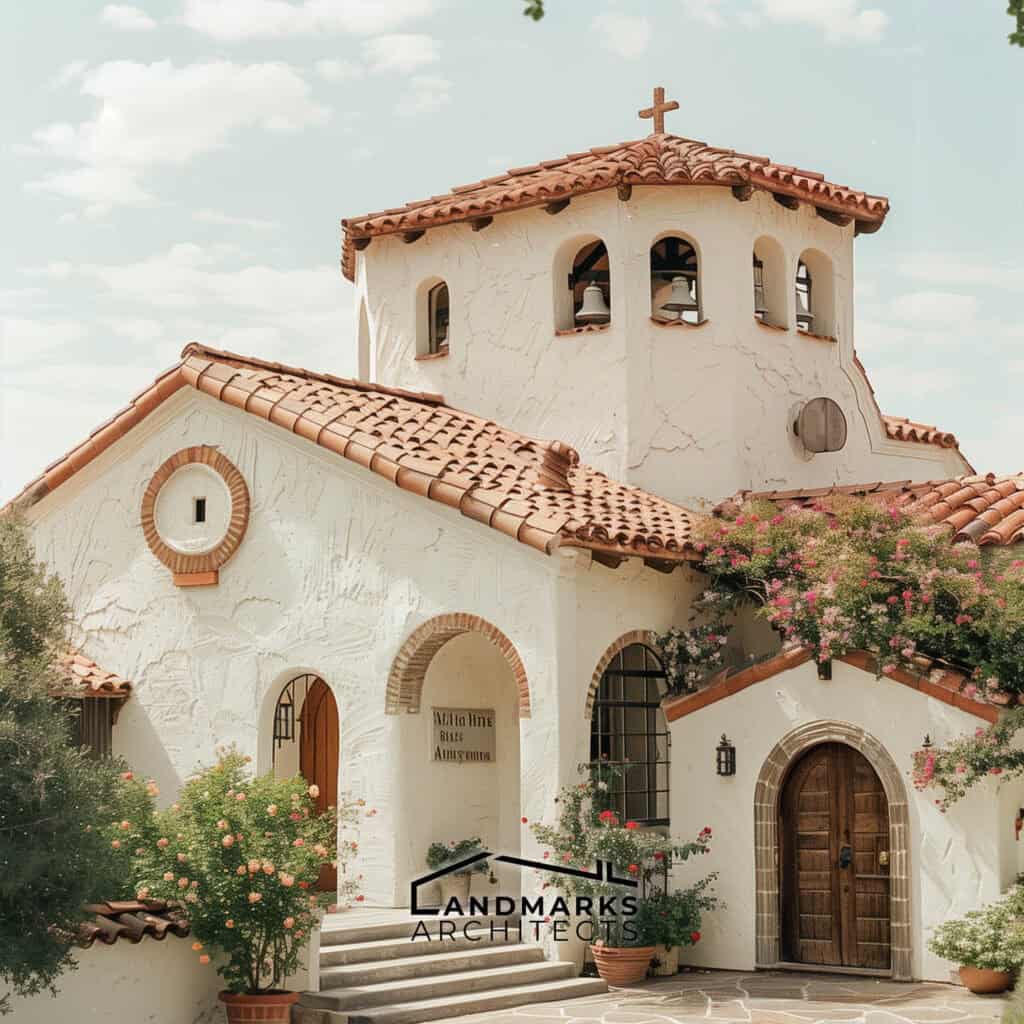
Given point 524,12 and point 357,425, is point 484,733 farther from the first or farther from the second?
point 524,12

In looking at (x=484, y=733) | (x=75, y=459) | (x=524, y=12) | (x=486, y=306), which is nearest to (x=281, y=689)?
(x=484, y=733)

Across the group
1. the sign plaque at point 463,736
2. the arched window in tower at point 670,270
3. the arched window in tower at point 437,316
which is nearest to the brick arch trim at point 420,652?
the sign plaque at point 463,736

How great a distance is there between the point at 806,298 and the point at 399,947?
32.5ft

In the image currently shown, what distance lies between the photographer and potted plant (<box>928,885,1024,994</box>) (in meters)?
13.9

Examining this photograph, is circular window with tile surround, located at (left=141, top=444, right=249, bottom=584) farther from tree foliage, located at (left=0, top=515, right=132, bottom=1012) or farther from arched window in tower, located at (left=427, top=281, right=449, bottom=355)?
tree foliage, located at (left=0, top=515, right=132, bottom=1012)

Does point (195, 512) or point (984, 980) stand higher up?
point (195, 512)

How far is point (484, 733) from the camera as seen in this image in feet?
58.2

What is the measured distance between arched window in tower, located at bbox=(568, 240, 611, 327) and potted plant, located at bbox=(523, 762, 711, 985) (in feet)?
19.5

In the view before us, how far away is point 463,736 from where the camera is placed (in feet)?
57.2

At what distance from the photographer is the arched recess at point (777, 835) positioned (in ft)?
49.4

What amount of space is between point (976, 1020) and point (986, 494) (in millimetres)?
5780

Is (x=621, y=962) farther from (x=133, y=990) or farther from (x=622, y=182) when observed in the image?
(x=622, y=182)

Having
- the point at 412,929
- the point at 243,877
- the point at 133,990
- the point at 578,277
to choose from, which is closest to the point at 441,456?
the point at 578,277

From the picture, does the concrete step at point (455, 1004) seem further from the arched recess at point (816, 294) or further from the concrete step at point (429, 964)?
the arched recess at point (816, 294)
